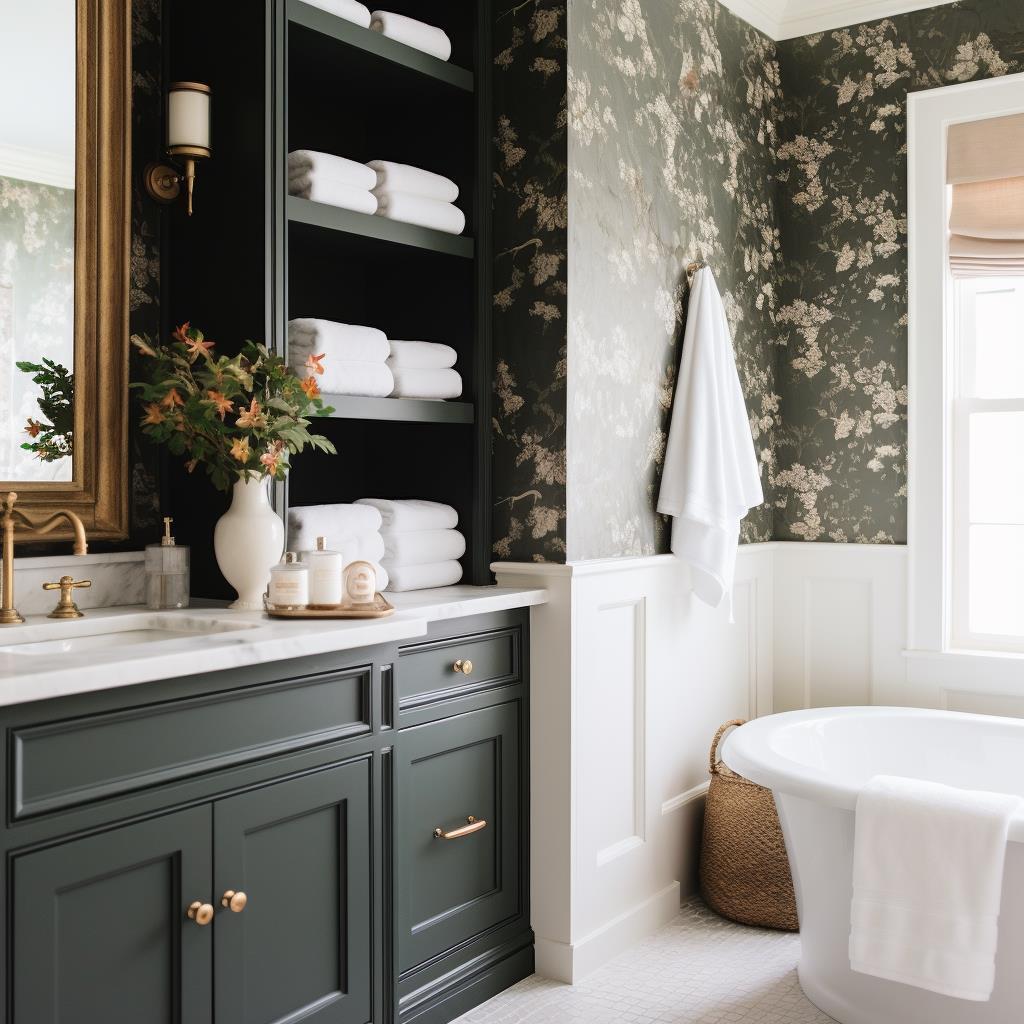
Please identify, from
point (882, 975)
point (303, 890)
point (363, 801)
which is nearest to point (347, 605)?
point (363, 801)

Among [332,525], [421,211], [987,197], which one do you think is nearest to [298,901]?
[332,525]

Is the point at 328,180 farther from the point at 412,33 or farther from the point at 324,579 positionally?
the point at 324,579

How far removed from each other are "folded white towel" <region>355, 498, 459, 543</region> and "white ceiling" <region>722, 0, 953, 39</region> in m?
1.94

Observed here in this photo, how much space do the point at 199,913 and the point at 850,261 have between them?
2916 millimetres

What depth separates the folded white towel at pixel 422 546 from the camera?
274 cm

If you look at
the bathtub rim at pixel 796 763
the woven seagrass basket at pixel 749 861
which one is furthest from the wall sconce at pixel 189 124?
the woven seagrass basket at pixel 749 861

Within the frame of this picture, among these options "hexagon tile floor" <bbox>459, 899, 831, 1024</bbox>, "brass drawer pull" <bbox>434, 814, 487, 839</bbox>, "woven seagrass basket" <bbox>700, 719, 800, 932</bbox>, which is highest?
"brass drawer pull" <bbox>434, 814, 487, 839</bbox>

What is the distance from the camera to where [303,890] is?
2.12 meters

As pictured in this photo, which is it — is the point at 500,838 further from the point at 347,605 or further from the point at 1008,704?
the point at 1008,704

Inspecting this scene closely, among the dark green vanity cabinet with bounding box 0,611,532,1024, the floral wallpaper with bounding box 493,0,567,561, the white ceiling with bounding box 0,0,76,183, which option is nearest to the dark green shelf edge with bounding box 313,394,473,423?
the floral wallpaper with bounding box 493,0,567,561

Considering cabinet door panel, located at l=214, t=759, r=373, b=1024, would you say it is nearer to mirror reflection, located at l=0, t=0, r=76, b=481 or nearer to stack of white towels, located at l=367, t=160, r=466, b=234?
mirror reflection, located at l=0, t=0, r=76, b=481

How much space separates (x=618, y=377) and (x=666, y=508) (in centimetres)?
40

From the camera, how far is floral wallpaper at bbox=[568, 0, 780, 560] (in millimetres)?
2857

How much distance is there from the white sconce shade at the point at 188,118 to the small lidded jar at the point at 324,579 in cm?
93
